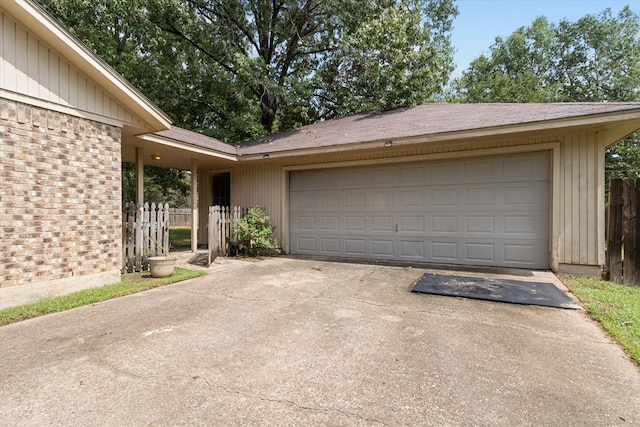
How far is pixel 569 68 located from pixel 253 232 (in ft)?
86.6

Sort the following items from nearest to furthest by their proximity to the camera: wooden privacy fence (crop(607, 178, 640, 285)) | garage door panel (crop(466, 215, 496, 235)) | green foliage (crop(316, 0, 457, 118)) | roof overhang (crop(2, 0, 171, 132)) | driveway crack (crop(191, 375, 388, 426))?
driveway crack (crop(191, 375, 388, 426))
roof overhang (crop(2, 0, 171, 132))
wooden privacy fence (crop(607, 178, 640, 285))
garage door panel (crop(466, 215, 496, 235))
green foliage (crop(316, 0, 457, 118))

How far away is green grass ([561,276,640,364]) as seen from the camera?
9.95ft

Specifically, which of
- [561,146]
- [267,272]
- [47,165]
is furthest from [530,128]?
[47,165]

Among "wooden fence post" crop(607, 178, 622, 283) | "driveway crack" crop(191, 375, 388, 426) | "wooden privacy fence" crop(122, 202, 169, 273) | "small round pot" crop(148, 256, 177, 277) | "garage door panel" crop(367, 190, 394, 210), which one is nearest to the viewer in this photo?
"driveway crack" crop(191, 375, 388, 426)

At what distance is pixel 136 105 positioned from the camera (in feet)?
17.7

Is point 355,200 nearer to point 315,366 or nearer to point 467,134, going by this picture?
point 467,134

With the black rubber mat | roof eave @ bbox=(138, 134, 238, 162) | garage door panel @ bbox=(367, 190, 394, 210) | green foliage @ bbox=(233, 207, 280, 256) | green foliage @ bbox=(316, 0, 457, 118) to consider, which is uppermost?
green foliage @ bbox=(316, 0, 457, 118)

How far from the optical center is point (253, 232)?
26.3ft

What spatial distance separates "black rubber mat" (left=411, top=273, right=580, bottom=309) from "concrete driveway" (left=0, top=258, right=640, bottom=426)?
12.7 inches

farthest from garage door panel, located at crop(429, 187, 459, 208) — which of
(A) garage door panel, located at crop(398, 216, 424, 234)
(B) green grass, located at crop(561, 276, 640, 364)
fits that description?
(B) green grass, located at crop(561, 276, 640, 364)

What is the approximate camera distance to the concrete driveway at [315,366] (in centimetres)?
197

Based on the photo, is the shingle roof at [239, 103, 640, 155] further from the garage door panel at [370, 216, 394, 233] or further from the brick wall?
the brick wall

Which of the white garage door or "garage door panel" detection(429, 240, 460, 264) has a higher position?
the white garage door

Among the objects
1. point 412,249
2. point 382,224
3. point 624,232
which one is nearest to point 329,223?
point 382,224
